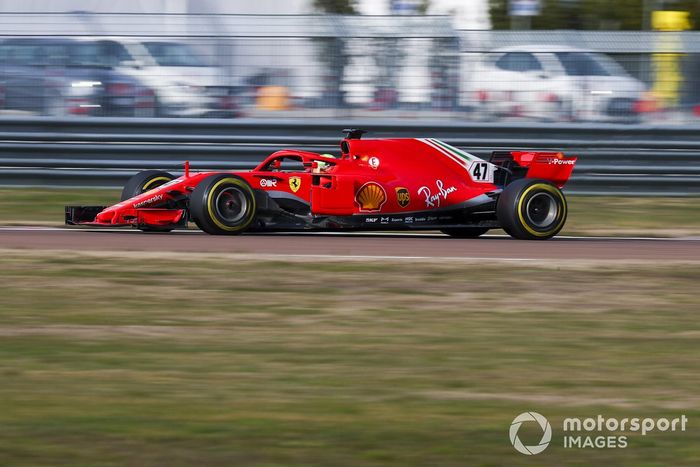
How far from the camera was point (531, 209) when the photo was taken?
10977 mm

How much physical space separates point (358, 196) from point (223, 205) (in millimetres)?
1196

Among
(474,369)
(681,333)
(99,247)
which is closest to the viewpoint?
(474,369)

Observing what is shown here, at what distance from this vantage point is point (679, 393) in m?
5.30

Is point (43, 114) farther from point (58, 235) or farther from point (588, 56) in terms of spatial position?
point (588, 56)

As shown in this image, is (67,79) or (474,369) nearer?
(474,369)

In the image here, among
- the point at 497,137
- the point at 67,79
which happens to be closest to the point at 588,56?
the point at 497,137

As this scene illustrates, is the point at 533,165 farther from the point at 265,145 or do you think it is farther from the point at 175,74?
the point at 175,74

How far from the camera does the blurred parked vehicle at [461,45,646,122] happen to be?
14008 mm

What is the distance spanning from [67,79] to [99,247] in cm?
503

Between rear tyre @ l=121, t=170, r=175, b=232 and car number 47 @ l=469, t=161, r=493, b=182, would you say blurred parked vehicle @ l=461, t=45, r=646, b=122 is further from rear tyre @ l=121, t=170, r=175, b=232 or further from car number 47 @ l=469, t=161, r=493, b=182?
rear tyre @ l=121, t=170, r=175, b=232

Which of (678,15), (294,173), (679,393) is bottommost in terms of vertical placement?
(679,393)

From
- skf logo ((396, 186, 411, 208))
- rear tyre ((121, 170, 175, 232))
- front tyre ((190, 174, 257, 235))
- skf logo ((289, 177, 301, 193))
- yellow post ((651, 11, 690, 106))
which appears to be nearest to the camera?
front tyre ((190, 174, 257, 235))

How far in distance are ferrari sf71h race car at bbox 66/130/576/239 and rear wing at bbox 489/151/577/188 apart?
1 cm

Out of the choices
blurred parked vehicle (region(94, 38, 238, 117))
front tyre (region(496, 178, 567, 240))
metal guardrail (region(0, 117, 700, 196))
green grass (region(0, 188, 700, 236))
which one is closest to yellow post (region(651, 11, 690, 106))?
metal guardrail (region(0, 117, 700, 196))
